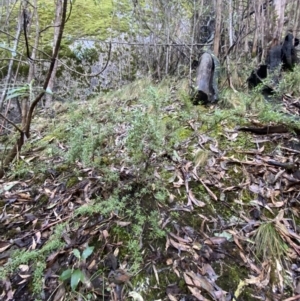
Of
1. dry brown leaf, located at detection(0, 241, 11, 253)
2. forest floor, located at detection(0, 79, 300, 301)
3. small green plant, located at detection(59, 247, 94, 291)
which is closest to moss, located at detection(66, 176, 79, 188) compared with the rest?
forest floor, located at detection(0, 79, 300, 301)

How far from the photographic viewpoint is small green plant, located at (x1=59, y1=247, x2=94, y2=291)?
1.25 meters

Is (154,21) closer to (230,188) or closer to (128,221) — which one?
(230,188)

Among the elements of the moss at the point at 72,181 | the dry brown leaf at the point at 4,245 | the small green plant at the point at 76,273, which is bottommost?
the dry brown leaf at the point at 4,245

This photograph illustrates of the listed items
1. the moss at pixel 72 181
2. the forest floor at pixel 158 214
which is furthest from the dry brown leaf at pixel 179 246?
the moss at pixel 72 181

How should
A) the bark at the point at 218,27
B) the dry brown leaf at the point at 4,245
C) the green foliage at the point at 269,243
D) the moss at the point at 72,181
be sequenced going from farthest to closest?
the bark at the point at 218,27
the moss at the point at 72,181
the dry brown leaf at the point at 4,245
the green foliage at the point at 269,243

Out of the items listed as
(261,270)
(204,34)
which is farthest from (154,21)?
(261,270)

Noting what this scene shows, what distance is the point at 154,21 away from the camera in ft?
12.2

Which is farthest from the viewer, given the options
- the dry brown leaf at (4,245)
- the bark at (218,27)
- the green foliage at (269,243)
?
the bark at (218,27)

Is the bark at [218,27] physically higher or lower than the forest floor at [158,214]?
higher

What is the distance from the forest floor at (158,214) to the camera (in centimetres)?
133

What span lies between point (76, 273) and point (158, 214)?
526 mm

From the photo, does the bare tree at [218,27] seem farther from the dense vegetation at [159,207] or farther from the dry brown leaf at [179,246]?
the dry brown leaf at [179,246]

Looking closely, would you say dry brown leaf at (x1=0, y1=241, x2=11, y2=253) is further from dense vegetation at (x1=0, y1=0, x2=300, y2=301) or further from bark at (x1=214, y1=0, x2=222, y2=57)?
bark at (x1=214, y1=0, x2=222, y2=57)

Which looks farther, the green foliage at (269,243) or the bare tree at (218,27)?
the bare tree at (218,27)
